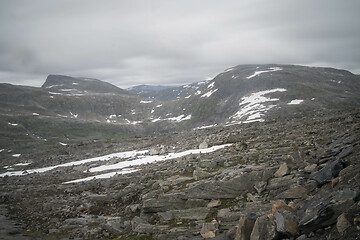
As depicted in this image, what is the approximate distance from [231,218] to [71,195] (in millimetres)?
25612

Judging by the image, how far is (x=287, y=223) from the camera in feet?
36.6

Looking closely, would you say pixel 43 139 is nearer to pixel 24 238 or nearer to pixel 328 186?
pixel 24 238

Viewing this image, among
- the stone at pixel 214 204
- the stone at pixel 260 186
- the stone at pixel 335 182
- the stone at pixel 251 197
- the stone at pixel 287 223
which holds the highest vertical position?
the stone at pixel 335 182

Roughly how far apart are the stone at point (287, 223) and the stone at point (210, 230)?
15.3 ft

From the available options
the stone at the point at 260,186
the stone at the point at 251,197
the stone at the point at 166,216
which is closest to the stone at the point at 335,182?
the stone at the point at 251,197

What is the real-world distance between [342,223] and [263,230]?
3.38 meters

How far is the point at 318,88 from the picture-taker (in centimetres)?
16688

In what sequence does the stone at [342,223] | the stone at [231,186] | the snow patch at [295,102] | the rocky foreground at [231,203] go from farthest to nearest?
the snow patch at [295,102] → the stone at [231,186] → the rocky foreground at [231,203] → the stone at [342,223]

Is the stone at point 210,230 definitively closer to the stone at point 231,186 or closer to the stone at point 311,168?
the stone at point 231,186

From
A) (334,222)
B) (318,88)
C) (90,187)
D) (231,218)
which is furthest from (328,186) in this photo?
(318,88)

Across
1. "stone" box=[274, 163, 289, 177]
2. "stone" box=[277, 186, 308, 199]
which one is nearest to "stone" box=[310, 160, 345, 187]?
"stone" box=[277, 186, 308, 199]

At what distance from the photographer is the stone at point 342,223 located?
9537mm

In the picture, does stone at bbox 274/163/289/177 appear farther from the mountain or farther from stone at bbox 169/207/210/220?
the mountain

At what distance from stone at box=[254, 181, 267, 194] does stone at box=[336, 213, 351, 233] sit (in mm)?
8207
